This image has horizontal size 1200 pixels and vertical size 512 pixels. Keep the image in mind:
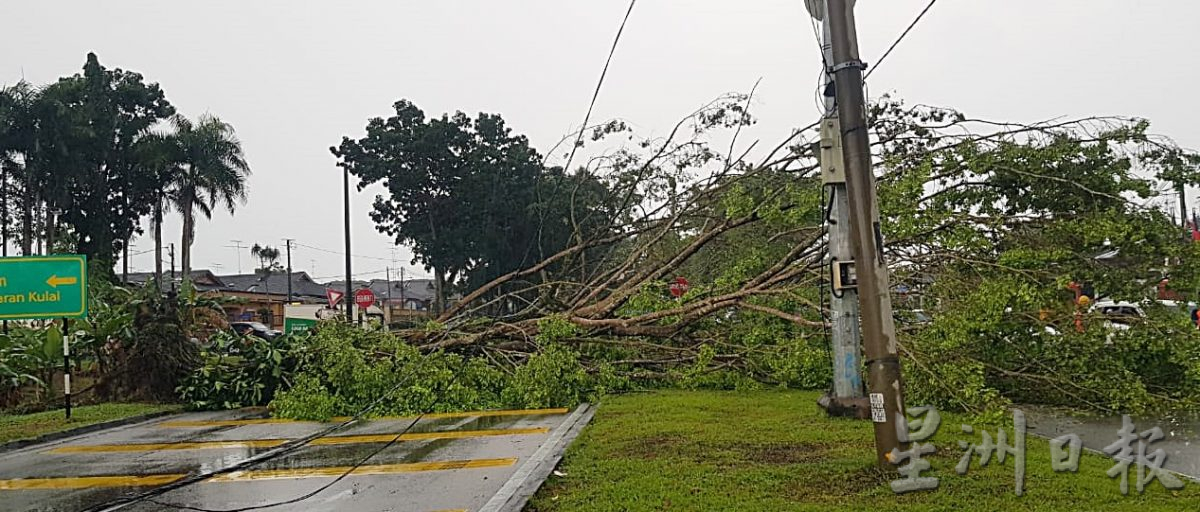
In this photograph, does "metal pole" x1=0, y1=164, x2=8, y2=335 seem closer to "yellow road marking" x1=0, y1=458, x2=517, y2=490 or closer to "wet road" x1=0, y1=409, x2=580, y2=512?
"wet road" x1=0, y1=409, x2=580, y2=512

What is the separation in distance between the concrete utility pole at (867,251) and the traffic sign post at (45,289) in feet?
36.5

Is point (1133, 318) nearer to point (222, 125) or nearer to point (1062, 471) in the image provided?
point (1062, 471)

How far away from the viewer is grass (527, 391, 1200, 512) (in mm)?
6008

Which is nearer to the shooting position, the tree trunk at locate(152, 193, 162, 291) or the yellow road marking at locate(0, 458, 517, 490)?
the yellow road marking at locate(0, 458, 517, 490)

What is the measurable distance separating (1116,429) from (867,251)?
16.9ft

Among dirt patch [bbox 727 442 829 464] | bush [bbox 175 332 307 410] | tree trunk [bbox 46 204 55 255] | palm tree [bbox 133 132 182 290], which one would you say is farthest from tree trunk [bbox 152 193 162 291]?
dirt patch [bbox 727 442 829 464]

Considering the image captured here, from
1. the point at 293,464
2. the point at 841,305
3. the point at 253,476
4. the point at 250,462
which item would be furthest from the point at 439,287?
the point at 253,476

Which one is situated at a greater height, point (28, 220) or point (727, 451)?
point (28, 220)

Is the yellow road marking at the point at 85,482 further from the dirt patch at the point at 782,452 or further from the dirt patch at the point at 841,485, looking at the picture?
the dirt patch at the point at 841,485

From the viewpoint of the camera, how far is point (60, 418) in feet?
44.9

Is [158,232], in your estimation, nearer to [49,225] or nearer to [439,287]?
[49,225]

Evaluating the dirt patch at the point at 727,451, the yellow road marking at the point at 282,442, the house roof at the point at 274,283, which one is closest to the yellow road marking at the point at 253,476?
the dirt patch at the point at 727,451

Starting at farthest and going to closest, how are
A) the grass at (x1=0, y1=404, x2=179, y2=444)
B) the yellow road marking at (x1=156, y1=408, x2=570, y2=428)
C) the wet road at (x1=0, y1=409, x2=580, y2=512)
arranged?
the yellow road marking at (x1=156, y1=408, x2=570, y2=428), the grass at (x1=0, y1=404, x2=179, y2=444), the wet road at (x1=0, y1=409, x2=580, y2=512)

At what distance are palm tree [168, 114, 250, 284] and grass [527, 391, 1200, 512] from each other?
3498cm
